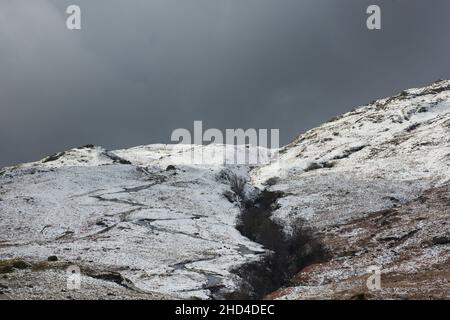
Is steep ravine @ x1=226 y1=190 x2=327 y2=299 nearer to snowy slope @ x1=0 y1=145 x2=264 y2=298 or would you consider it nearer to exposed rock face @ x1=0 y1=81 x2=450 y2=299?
exposed rock face @ x1=0 y1=81 x2=450 y2=299

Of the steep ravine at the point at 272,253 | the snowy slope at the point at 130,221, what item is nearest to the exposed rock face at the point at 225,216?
the snowy slope at the point at 130,221

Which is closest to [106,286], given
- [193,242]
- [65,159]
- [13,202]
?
[193,242]

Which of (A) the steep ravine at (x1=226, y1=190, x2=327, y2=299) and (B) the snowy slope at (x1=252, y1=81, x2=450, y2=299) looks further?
(A) the steep ravine at (x1=226, y1=190, x2=327, y2=299)

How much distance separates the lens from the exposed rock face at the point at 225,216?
48.1 m

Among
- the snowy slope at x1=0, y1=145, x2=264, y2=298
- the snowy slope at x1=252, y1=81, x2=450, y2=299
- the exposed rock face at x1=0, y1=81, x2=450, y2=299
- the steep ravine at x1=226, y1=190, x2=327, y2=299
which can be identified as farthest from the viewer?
the snowy slope at x1=0, y1=145, x2=264, y2=298

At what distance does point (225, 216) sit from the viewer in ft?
278

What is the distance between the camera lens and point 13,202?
86.2 metres

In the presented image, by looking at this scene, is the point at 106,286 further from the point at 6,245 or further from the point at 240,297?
the point at 6,245

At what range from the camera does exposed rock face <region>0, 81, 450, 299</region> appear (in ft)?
158

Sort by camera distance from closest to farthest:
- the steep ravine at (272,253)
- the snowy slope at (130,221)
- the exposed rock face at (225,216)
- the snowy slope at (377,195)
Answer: the snowy slope at (377,195) < the exposed rock face at (225,216) < the steep ravine at (272,253) < the snowy slope at (130,221)

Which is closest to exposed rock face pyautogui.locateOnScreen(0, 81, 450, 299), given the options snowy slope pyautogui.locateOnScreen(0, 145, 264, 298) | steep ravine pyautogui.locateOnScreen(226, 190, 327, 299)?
snowy slope pyautogui.locateOnScreen(0, 145, 264, 298)

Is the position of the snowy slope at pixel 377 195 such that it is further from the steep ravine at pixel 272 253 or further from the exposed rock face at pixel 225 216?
the steep ravine at pixel 272 253

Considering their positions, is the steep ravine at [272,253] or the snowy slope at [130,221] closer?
the steep ravine at [272,253]

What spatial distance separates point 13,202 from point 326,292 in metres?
58.7
